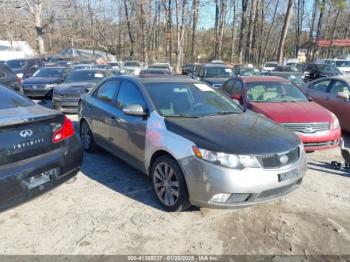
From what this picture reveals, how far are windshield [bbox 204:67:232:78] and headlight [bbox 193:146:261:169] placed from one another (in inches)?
430

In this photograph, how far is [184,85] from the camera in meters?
4.88

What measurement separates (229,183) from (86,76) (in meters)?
9.32

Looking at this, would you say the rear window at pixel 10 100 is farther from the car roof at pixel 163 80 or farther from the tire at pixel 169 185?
the tire at pixel 169 185

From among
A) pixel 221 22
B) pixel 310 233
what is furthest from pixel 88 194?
pixel 221 22

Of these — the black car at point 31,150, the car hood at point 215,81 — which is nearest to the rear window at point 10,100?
the black car at point 31,150

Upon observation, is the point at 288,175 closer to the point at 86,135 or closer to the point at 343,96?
the point at 86,135

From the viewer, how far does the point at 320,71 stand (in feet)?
71.3

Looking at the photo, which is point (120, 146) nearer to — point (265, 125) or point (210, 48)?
point (265, 125)

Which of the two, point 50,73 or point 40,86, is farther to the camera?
point 50,73

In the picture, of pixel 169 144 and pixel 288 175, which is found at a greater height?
pixel 169 144

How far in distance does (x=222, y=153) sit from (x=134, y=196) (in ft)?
5.02

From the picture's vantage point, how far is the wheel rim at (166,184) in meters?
3.72

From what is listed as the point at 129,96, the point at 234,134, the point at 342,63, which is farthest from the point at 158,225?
the point at 342,63

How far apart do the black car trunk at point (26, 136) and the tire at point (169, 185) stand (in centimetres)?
118
